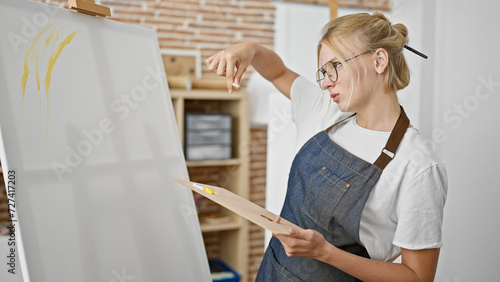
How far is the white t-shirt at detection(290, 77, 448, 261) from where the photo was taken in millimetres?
1164

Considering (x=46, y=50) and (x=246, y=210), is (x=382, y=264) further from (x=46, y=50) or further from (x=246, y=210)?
(x=46, y=50)

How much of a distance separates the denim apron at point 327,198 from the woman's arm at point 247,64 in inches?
11.1

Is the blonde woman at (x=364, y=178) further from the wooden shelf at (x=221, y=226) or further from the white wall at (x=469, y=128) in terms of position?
the wooden shelf at (x=221, y=226)

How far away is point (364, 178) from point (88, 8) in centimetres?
92

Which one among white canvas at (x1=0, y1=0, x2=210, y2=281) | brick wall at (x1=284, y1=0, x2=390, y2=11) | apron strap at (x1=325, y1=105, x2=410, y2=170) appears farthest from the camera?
brick wall at (x1=284, y1=0, x2=390, y2=11)

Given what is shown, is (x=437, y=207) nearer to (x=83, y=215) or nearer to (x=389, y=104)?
(x=389, y=104)

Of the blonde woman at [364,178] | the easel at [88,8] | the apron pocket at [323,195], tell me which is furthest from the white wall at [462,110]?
the easel at [88,8]

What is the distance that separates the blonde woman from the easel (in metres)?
0.38

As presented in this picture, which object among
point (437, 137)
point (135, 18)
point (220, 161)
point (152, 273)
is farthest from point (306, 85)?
point (135, 18)

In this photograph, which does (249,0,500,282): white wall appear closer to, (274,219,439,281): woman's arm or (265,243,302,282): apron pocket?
(274,219,439,281): woman's arm

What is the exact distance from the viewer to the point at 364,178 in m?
1.26

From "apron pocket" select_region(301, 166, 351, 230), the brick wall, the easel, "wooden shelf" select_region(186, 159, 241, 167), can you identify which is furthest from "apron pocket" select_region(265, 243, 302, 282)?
the brick wall

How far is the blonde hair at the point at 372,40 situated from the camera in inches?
49.4

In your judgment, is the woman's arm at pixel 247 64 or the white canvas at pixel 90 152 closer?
the white canvas at pixel 90 152
